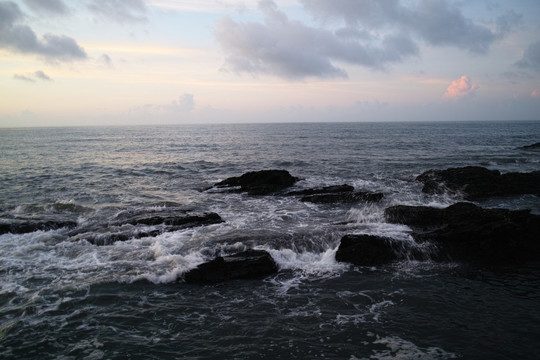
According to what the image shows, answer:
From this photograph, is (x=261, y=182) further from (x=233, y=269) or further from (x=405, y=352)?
(x=405, y=352)

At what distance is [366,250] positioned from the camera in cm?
1122

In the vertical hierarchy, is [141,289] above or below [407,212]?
below

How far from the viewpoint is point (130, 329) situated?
7.63m

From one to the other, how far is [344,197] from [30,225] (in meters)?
16.8

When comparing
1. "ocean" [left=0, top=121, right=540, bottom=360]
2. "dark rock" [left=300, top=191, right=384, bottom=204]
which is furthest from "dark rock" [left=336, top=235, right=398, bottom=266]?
"dark rock" [left=300, top=191, right=384, bottom=204]

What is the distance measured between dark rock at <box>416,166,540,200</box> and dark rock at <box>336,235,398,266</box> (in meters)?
11.7

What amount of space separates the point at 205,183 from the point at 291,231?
1476 cm

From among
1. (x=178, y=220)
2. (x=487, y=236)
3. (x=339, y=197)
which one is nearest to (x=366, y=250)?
(x=487, y=236)

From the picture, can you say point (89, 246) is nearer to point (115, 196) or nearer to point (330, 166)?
point (115, 196)

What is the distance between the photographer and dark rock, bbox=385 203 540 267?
1101cm

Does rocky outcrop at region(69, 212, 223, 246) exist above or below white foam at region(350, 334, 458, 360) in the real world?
above

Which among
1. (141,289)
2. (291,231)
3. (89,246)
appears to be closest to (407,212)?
(291,231)

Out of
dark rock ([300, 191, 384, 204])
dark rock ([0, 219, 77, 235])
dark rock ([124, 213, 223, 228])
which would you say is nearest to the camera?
dark rock ([0, 219, 77, 235])

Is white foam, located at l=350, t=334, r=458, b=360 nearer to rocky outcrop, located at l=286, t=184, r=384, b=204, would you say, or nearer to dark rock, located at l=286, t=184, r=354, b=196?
rocky outcrop, located at l=286, t=184, r=384, b=204
